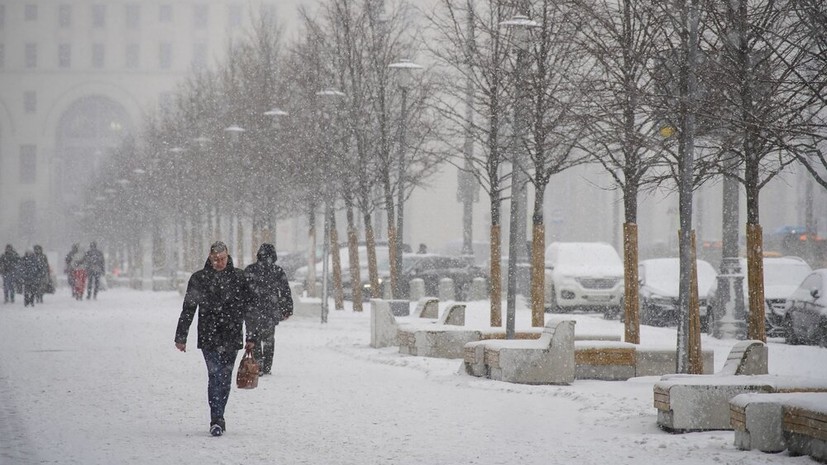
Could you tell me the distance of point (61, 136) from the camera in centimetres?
12975

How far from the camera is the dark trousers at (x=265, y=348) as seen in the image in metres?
17.8

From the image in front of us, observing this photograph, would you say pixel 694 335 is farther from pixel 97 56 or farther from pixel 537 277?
pixel 97 56

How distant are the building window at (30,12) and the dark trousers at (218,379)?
418ft

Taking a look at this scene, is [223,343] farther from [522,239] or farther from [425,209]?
[425,209]

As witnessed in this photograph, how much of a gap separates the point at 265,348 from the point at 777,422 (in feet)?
27.8

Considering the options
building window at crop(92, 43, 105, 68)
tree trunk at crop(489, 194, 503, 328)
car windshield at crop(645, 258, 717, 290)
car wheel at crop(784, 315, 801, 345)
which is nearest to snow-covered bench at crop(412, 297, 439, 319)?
tree trunk at crop(489, 194, 503, 328)

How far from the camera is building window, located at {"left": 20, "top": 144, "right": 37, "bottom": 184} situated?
419 ft

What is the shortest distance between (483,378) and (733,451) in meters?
6.76

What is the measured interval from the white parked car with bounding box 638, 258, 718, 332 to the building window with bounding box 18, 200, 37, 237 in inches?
3357

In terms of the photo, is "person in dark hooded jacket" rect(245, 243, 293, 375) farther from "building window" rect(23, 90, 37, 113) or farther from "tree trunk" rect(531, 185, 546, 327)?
"building window" rect(23, 90, 37, 113)

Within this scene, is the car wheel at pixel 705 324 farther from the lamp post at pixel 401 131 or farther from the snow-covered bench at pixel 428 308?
the lamp post at pixel 401 131

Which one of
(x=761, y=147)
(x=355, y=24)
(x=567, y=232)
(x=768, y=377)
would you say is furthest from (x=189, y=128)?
(x=768, y=377)

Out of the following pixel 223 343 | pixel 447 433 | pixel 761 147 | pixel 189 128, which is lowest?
pixel 447 433

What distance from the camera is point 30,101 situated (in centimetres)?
13038
